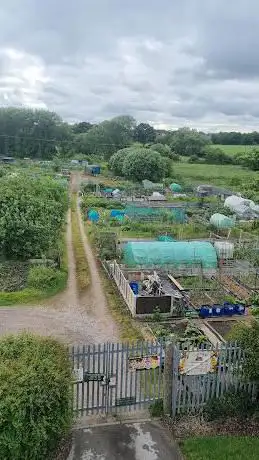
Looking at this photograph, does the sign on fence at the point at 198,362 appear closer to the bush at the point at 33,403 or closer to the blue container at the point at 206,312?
the bush at the point at 33,403

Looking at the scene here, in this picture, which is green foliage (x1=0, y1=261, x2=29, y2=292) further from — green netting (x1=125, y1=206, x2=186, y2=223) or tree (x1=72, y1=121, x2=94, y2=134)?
tree (x1=72, y1=121, x2=94, y2=134)

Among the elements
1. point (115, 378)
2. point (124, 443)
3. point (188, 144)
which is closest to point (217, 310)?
point (115, 378)

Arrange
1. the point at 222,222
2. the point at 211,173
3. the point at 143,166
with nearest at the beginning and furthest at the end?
the point at 222,222, the point at 143,166, the point at 211,173

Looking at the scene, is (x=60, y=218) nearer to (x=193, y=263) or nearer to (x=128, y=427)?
(x=193, y=263)

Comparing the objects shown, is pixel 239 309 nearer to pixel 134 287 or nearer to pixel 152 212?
pixel 134 287

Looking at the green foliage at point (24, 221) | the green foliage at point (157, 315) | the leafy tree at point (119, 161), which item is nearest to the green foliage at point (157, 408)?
the green foliage at point (157, 315)

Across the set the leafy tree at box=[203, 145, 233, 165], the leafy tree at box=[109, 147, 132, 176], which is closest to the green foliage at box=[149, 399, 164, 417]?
the leafy tree at box=[109, 147, 132, 176]

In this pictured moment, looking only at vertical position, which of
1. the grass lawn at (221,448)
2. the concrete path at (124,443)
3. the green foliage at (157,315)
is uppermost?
the grass lawn at (221,448)
